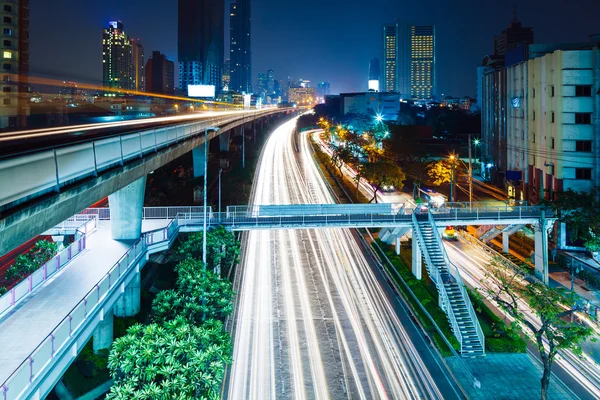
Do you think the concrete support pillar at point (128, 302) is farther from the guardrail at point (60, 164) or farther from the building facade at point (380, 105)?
the building facade at point (380, 105)

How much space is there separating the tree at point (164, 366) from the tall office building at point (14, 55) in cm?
4173

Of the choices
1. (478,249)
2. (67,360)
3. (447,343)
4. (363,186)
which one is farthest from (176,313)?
(363,186)

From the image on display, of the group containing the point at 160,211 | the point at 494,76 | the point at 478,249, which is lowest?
the point at 478,249

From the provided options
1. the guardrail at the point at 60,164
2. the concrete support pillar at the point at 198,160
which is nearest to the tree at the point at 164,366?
the guardrail at the point at 60,164

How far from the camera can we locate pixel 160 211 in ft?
114

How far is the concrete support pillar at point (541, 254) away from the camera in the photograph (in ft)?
107

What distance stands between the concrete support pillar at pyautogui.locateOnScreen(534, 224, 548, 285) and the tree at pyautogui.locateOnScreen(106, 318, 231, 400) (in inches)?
966

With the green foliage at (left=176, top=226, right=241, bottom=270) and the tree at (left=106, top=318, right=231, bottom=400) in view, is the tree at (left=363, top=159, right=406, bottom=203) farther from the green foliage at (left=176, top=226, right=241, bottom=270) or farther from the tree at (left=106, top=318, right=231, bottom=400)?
the tree at (left=106, top=318, right=231, bottom=400)

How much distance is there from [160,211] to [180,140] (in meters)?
5.29

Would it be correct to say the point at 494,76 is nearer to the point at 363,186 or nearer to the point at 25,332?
the point at 363,186

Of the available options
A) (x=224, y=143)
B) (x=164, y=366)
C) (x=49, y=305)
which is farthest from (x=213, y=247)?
(x=224, y=143)

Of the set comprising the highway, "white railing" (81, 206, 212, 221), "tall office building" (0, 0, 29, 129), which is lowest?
the highway

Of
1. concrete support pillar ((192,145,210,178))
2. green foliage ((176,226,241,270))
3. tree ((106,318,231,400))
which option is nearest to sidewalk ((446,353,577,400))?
tree ((106,318,231,400))

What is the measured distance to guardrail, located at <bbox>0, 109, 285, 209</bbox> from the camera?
1226 centimetres
